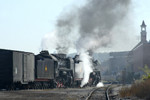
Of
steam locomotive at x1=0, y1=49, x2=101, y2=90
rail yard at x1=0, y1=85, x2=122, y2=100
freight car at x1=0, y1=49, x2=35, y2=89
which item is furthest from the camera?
steam locomotive at x1=0, y1=49, x2=101, y2=90

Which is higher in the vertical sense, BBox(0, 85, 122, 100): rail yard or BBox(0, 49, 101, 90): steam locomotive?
A: BBox(0, 49, 101, 90): steam locomotive

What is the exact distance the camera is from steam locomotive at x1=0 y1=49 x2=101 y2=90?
2816 centimetres

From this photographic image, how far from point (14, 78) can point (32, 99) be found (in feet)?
32.7

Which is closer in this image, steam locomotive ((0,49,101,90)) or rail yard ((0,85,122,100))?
rail yard ((0,85,122,100))

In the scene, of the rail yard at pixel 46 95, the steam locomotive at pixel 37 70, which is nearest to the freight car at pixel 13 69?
the steam locomotive at pixel 37 70

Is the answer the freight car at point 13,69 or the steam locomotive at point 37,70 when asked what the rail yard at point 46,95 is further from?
the steam locomotive at point 37,70

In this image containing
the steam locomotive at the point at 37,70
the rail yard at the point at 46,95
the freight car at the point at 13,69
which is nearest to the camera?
the rail yard at the point at 46,95

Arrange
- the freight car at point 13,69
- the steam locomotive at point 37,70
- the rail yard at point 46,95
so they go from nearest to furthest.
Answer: the rail yard at point 46,95
the freight car at point 13,69
the steam locomotive at point 37,70

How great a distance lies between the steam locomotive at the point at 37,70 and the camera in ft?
92.4

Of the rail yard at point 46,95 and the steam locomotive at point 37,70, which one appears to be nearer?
the rail yard at point 46,95

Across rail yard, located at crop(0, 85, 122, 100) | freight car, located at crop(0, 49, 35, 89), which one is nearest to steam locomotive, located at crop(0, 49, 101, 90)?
freight car, located at crop(0, 49, 35, 89)

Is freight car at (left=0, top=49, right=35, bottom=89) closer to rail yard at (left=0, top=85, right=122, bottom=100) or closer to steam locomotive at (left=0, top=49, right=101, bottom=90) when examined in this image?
steam locomotive at (left=0, top=49, right=101, bottom=90)

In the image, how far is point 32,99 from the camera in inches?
725

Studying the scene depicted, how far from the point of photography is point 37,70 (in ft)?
106
